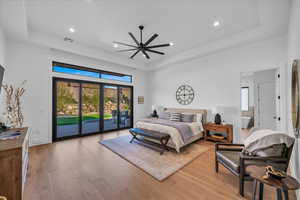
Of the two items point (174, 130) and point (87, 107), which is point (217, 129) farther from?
point (87, 107)

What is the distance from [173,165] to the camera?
2.74 m

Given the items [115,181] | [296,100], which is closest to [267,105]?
[296,100]

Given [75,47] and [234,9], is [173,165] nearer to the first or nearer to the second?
[234,9]

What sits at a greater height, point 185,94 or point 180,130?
point 185,94

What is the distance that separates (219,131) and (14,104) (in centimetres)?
636

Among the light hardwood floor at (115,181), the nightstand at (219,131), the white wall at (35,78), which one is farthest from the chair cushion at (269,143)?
the white wall at (35,78)

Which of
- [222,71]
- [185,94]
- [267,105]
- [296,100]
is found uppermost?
[222,71]

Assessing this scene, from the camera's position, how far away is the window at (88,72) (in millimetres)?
4535

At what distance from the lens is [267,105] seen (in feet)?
14.4

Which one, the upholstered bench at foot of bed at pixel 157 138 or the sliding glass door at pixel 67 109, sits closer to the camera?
the upholstered bench at foot of bed at pixel 157 138

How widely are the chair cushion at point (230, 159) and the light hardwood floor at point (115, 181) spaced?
0.33m

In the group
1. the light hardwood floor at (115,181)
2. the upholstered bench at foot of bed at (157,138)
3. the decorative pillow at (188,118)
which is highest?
the decorative pillow at (188,118)

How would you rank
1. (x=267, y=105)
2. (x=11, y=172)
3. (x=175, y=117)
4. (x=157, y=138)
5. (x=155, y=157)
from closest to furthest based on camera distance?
1. (x=11, y=172)
2. (x=155, y=157)
3. (x=157, y=138)
4. (x=267, y=105)
5. (x=175, y=117)

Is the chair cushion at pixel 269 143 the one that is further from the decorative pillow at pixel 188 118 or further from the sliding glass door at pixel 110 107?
the sliding glass door at pixel 110 107
